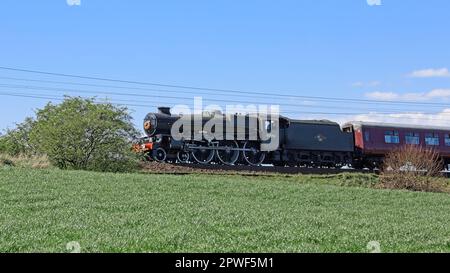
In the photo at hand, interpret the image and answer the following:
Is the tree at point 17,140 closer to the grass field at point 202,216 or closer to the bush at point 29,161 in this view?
the bush at point 29,161

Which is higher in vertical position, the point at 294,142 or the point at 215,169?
the point at 294,142

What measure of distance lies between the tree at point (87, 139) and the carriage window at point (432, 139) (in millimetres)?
20718

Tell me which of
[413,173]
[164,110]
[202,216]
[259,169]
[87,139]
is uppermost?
[164,110]

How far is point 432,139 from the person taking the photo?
37125mm

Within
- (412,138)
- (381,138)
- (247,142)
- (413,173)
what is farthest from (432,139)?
(413,173)

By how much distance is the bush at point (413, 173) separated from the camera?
23859mm

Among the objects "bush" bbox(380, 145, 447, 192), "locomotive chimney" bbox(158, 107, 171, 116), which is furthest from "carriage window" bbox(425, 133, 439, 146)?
"locomotive chimney" bbox(158, 107, 171, 116)

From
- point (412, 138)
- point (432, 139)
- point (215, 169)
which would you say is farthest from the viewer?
point (432, 139)

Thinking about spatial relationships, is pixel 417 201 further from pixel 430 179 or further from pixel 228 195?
pixel 430 179

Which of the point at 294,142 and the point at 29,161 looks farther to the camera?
the point at 294,142

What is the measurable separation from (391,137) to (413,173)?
12266 millimetres

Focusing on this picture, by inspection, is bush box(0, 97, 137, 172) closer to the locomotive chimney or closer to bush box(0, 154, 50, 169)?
bush box(0, 154, 50, 169)

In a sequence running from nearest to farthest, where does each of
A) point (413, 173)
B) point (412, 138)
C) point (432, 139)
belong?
point (413, 173), point (412, 138), point (432, 139)

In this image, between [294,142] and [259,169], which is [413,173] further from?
[294,142]
